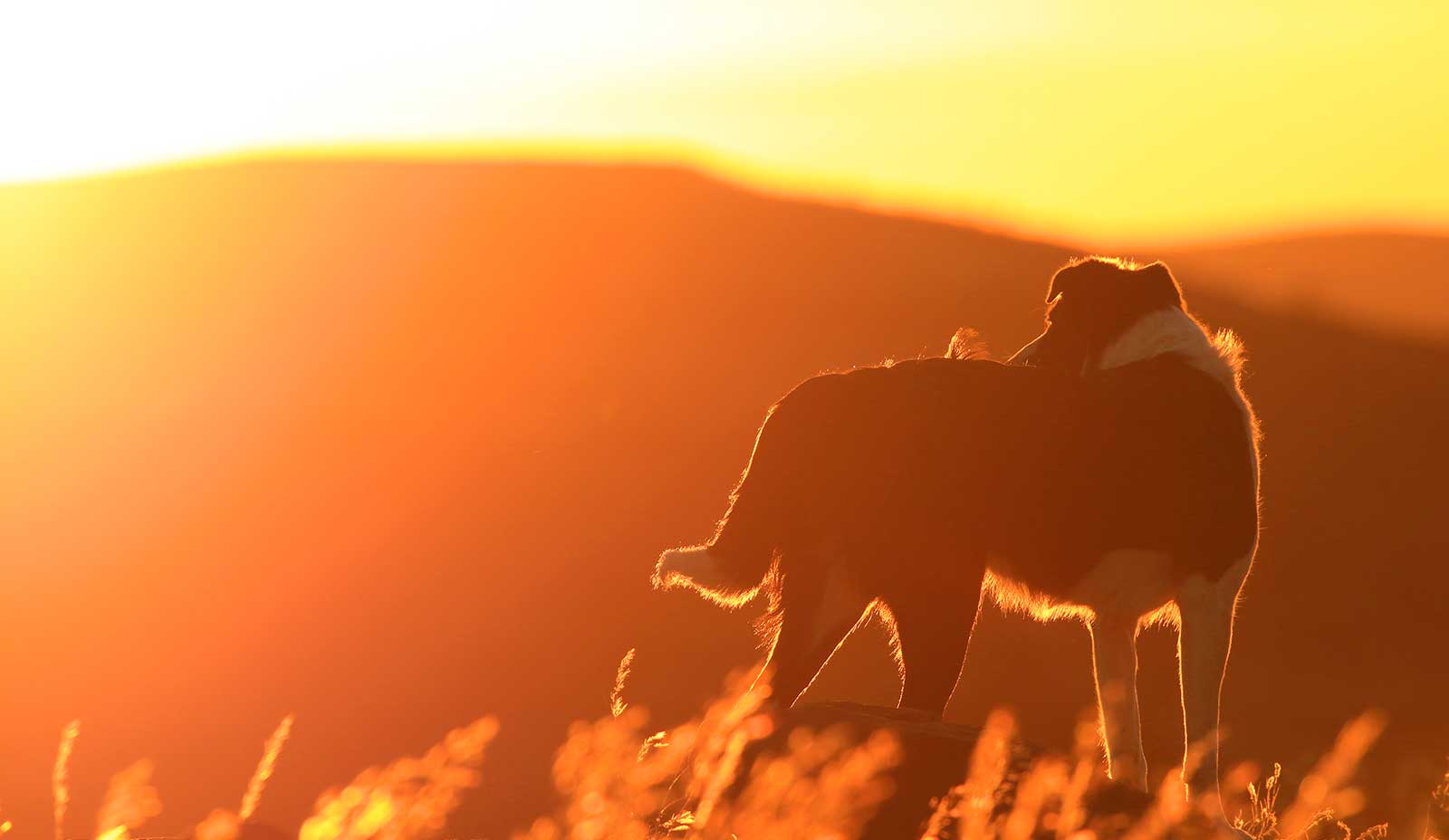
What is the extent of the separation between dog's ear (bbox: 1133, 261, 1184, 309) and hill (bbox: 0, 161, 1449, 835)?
10543mm

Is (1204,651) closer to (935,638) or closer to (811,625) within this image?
(935,638)

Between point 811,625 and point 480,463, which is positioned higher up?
point 811,625

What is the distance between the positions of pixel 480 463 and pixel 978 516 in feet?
83.0

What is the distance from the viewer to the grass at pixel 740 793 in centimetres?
441

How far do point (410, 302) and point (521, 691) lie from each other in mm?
19996

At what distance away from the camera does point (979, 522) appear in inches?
245

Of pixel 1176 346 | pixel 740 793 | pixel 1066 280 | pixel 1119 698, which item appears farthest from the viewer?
pixel 1066 280

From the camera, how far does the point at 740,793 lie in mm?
5398

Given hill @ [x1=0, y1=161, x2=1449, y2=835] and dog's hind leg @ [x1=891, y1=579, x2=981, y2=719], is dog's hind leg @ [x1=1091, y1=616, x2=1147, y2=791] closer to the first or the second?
dog's hind leg @ [x1=891, y1=579, x2=981, y2=719]

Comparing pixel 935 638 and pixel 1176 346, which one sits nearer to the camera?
pixel 935 638

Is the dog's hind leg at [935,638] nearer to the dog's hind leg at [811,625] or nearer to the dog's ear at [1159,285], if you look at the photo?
the dog's hind leg at [811,625]

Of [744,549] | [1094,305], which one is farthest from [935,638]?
[1094,305]

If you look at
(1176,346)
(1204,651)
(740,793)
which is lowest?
(1204,651)

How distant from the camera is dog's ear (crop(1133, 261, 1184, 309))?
23.5ft
